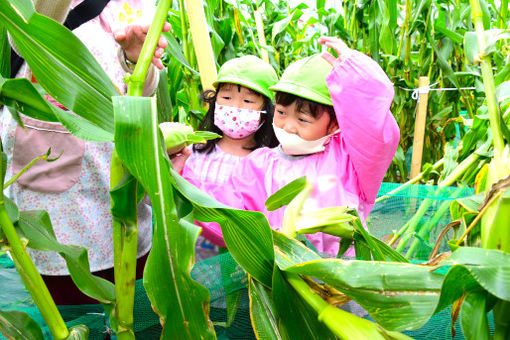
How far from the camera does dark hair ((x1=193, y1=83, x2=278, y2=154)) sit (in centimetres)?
130

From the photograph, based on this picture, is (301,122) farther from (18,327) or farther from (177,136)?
(18,327)

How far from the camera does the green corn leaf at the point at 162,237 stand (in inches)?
18.7

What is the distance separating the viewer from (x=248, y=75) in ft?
4.10

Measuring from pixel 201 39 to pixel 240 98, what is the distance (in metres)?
0.19

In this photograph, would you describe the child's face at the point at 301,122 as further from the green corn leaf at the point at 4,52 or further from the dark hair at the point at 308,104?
the green corn leaf at the point at 4,52

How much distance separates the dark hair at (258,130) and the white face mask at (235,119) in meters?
0.07

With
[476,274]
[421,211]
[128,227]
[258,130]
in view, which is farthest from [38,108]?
[421,211]

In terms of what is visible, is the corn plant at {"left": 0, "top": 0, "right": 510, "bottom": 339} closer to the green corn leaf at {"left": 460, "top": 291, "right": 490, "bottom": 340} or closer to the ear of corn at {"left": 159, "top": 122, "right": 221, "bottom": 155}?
the green corn leaf at {"left": 460, "top": 291, "right": 490, "bottom": 340}

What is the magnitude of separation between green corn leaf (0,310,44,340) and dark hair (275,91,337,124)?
763mm

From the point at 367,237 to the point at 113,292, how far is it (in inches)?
13.2

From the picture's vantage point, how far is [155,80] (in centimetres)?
95

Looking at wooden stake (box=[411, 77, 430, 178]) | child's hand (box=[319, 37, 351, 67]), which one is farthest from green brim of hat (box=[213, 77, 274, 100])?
wooden stake (box=[411, 77, 430, 178])

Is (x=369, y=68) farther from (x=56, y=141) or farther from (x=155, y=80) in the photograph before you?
(x=56, y=141)

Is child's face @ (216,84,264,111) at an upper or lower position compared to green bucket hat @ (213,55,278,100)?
lower
